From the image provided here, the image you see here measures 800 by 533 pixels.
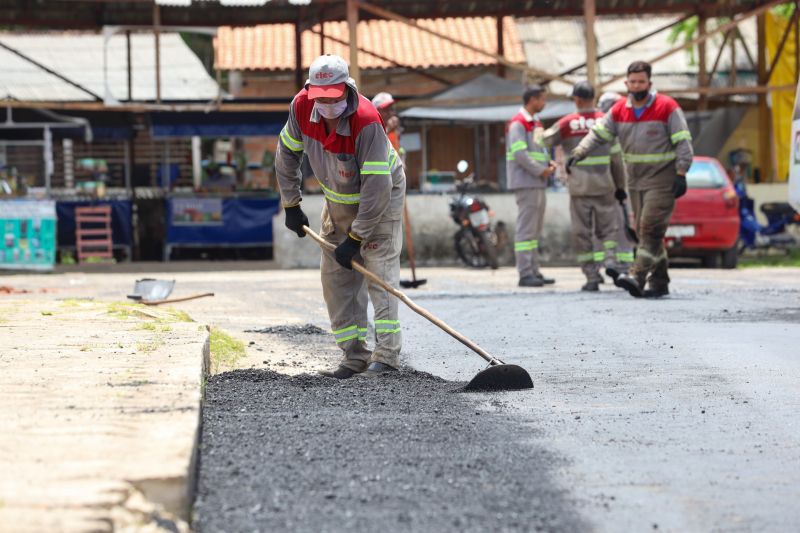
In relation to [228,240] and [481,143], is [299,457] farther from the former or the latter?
[481,143]

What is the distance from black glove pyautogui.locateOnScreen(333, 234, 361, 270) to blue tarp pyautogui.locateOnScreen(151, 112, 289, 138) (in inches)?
634

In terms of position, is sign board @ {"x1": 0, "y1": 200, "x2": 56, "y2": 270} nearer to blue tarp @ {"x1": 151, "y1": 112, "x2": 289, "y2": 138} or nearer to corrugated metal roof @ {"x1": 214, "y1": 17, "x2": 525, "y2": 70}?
blue tarp @ {"x1": 151, "y1": 112, "x2": 289, "y2": 138}

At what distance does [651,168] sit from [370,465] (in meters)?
7.62

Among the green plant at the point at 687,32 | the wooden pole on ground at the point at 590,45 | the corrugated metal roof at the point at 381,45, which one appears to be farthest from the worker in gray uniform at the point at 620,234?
the green plant at the point at 687,32

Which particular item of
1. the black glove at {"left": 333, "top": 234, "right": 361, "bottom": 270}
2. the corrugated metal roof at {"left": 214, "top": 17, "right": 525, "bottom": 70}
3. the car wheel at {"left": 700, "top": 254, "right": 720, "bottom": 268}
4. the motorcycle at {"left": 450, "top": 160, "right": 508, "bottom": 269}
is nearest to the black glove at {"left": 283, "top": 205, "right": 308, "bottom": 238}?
the black glove at {"left": 333, "top": 234, "right": 361, "bottom": 270}

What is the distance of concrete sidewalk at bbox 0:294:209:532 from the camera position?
12.6 ft

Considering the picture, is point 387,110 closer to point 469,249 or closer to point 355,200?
point 355,200

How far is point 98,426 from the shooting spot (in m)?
4.82

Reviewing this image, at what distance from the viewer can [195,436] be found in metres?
4.67

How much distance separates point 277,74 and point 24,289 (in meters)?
15.7

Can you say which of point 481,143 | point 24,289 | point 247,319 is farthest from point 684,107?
point 247,319

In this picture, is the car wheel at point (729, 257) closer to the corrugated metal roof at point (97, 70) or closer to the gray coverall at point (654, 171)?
the gray coverall at point (654, 171)

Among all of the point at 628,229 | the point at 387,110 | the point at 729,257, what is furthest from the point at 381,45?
the point at 387,110

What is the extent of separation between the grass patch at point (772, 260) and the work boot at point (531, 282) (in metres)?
6.02
